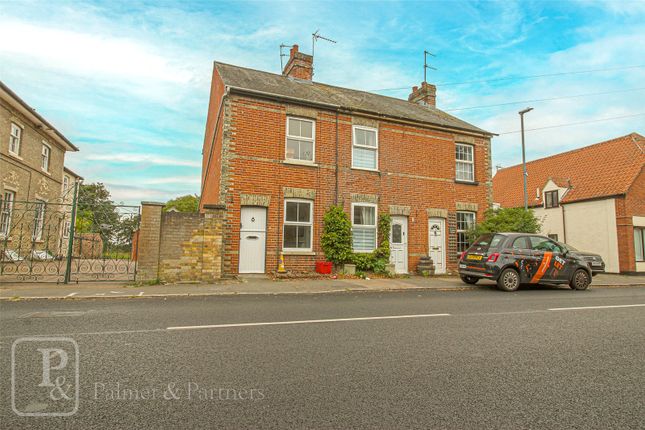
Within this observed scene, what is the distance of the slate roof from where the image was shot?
14.8 metres

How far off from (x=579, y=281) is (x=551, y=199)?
14785 mm

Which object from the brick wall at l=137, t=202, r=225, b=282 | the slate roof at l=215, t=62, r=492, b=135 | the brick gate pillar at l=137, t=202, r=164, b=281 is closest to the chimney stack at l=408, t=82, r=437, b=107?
the slate roof at l=215, t=62, r=492, b=135

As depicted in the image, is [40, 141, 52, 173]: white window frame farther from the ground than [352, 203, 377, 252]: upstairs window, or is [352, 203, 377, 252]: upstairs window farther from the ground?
[40, 141, 52, 173]: white window frame

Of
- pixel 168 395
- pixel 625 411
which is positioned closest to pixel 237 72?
pixel 168 395

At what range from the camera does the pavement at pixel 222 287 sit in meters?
9.03

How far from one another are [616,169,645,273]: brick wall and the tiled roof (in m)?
0.61

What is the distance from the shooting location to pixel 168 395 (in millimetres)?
3127

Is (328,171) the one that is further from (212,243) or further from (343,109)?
(212,243)

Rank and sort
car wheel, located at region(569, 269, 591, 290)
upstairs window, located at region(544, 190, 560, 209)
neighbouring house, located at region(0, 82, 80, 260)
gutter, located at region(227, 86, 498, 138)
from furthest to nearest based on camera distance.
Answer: upstairs window, located at region(544, 190, 560, 209), neighbouring house, located at region(0, 82, 80, 260), gutter, located at region(227, 86, 498, 138), car wheel, located at region(569, 269, 591, 290)

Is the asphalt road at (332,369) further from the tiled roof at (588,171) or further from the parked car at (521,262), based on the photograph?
the tiled roof at (588,171)

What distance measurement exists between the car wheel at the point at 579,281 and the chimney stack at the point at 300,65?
537 inches

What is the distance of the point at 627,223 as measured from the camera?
20.4m

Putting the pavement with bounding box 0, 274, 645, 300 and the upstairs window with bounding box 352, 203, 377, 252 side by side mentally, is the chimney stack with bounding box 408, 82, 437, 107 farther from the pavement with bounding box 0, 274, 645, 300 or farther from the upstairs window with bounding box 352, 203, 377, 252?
the pavement with bounding box 0, 274, 645, 300

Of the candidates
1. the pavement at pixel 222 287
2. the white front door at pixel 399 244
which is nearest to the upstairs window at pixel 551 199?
the white front door at pixel 399 244
